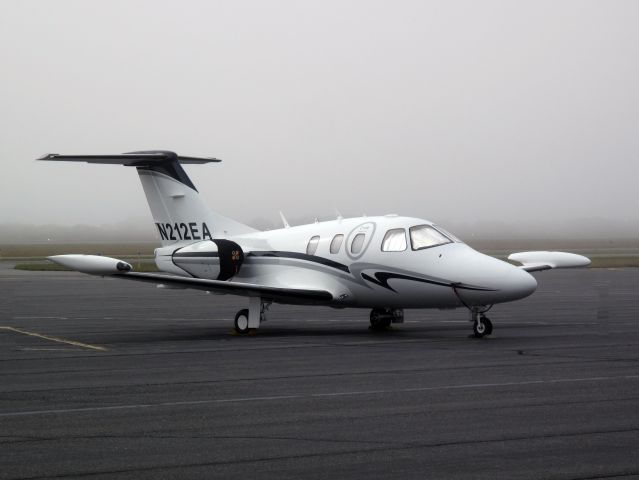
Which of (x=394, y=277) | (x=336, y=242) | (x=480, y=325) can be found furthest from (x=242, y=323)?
(x=480, y=325)

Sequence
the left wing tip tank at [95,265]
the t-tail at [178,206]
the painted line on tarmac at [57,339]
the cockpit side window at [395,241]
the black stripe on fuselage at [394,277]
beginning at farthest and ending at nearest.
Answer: the t-tail at [178,206] → the cockpit side window at [395,241] → the black stripe on fuselage at [394,277] → the painted line on tarmac at [57,339] → the left wing tip tank at [95,265]

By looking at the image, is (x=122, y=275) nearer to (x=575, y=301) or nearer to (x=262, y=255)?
(x=262, y=255)

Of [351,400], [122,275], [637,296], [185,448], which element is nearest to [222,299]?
[637,296]

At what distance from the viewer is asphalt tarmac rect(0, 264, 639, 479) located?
863 centimetres

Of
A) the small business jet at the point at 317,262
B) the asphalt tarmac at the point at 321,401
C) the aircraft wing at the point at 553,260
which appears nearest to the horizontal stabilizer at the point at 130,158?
the small business jet at the point at 317,262

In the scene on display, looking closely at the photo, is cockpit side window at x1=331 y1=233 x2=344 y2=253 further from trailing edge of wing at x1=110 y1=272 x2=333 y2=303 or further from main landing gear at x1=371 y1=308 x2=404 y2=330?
main landing gear at x1=371 y1=308 x2=404 y2=330

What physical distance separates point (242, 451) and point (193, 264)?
49.7 ft

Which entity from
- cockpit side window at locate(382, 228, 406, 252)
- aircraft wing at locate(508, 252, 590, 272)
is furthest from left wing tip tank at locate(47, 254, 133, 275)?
aircraft wing at locate(508, 252, 590, 272)

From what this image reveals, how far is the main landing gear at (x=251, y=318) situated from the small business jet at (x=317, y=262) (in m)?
0.02

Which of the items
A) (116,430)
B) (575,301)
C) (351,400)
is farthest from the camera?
(575,301)

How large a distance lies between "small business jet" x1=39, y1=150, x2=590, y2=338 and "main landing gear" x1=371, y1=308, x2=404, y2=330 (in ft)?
0.07

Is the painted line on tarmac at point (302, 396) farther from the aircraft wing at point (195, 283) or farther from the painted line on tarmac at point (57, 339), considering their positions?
the aircraft wing at point (195, 283)

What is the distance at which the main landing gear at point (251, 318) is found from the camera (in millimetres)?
21672

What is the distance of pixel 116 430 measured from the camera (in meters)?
10.1
